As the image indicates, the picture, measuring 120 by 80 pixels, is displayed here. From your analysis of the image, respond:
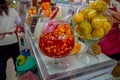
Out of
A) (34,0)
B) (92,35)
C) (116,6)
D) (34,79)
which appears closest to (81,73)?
(92,35)

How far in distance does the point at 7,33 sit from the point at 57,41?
1.95 meters

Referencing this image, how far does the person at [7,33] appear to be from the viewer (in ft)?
7.86

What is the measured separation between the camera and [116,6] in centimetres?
138

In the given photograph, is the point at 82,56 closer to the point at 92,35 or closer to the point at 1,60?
the point at 92,35

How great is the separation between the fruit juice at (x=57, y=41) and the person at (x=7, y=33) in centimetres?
179

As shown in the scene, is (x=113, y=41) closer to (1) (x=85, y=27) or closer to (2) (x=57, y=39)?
(1) (x=85, y=27)

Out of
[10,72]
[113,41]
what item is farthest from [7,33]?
[113,41]

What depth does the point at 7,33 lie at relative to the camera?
8.28 feet

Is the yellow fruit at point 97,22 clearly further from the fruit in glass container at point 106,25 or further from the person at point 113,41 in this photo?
the person at point 113,41

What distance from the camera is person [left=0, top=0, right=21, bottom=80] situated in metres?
2.40

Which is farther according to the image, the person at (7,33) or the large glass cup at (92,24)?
the person at (7,33)

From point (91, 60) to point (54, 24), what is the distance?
32 centimetres

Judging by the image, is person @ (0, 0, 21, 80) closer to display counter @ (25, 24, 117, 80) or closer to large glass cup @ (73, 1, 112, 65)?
display counter @ (25, 24, 117, 80)

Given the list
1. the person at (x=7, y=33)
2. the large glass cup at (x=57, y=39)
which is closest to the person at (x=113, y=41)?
the large glass cup at (x=57, y=39)
